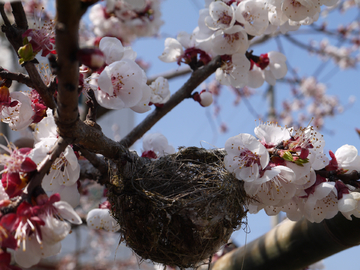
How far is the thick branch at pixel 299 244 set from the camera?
138 cm

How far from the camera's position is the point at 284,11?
4.76ft

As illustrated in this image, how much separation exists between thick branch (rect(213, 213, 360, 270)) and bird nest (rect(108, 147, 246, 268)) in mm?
352

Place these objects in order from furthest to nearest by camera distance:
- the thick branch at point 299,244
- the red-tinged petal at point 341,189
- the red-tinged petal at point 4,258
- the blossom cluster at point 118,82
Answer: the thick branch at point 299,244, the red-tinged petal at point 341,189, the blossom cluster at point 118,82, the red-tinged petal at point 4,258

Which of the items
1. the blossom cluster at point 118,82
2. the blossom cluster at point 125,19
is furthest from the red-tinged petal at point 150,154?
the blossom cluster at point 125,19

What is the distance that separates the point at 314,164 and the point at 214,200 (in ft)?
1.35

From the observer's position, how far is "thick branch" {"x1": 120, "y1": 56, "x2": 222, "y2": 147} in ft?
5.96

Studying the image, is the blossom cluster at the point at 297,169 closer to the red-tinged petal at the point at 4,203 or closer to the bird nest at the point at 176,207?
the bird nest at the point at 176,207

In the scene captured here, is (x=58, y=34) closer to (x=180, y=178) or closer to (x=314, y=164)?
(x=180, y=178)

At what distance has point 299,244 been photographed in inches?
59.6

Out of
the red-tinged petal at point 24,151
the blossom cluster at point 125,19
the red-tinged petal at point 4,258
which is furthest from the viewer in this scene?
the blossom cluster at point 125,19

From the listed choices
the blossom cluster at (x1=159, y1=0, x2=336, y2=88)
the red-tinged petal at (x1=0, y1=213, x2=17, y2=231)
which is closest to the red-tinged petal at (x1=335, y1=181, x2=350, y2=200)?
the blossom cluster at (x1=159, y1=0, x2=336, y2=88)

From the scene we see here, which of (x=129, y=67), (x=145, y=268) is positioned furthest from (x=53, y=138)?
(x=145, y=268)

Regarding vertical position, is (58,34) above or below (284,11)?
above

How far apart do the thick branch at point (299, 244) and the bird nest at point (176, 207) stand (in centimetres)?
35
